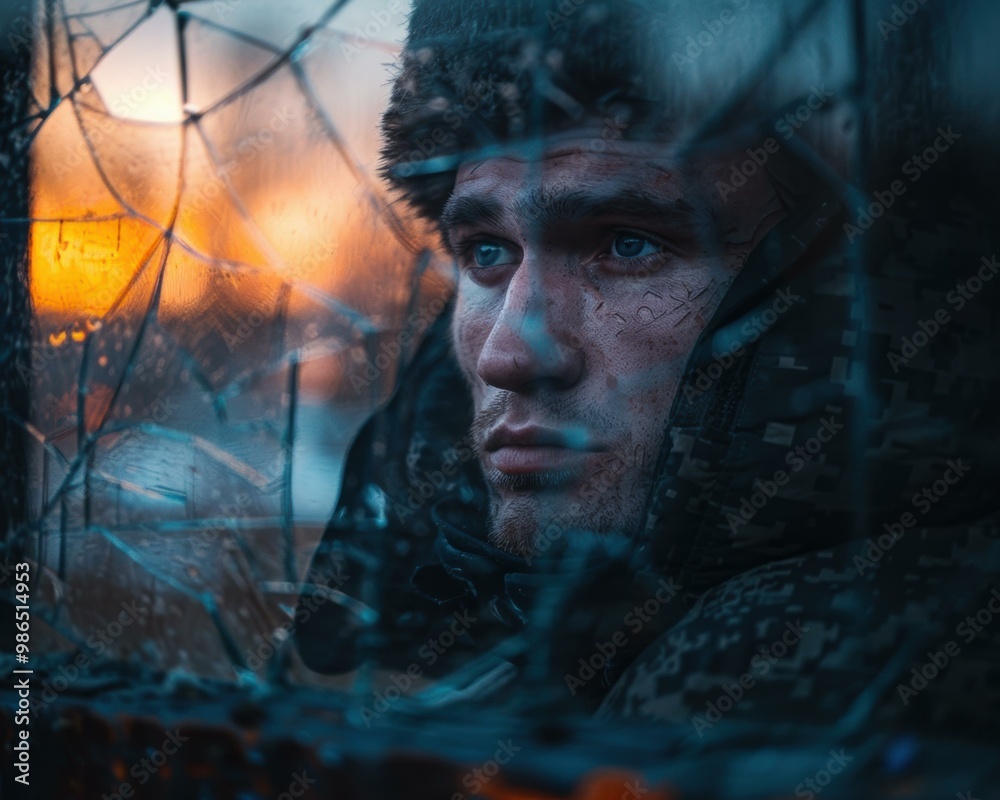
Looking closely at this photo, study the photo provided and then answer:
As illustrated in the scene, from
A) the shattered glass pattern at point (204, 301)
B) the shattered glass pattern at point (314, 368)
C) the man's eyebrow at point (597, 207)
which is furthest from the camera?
the shattered glass pattern at point (204, 301)

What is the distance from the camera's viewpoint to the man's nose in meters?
1.08

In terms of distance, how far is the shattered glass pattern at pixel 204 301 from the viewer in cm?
125

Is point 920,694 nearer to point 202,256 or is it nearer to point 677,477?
point 677,477

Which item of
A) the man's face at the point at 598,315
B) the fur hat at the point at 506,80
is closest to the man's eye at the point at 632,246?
the man's face at the point at 598,315

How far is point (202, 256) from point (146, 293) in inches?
4.6

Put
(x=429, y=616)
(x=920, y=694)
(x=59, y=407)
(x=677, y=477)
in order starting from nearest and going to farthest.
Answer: (x=920, y=694), (x=677, y=477), (x=429, y=616), (x=59, y=407)

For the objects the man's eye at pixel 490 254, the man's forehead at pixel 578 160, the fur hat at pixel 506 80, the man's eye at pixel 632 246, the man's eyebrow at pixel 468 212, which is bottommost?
the man's eye at pixel 490 254

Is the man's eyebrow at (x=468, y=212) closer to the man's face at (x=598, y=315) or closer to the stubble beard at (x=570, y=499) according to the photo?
the man's face at (x=598, y=315)

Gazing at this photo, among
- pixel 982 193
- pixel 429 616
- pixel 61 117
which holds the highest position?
pixel 61 117

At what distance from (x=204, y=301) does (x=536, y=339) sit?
1.69 feet

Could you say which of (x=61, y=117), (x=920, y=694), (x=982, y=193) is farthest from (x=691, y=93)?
(x=61, y=117)

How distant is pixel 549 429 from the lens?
1090 mm

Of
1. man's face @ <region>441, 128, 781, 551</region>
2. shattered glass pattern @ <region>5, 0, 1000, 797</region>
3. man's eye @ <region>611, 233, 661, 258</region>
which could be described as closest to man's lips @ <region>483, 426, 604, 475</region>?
man's face @ <region>441, 128, 781, 551</region>

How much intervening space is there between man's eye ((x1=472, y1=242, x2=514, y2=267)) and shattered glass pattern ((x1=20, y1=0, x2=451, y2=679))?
1.8 inches
